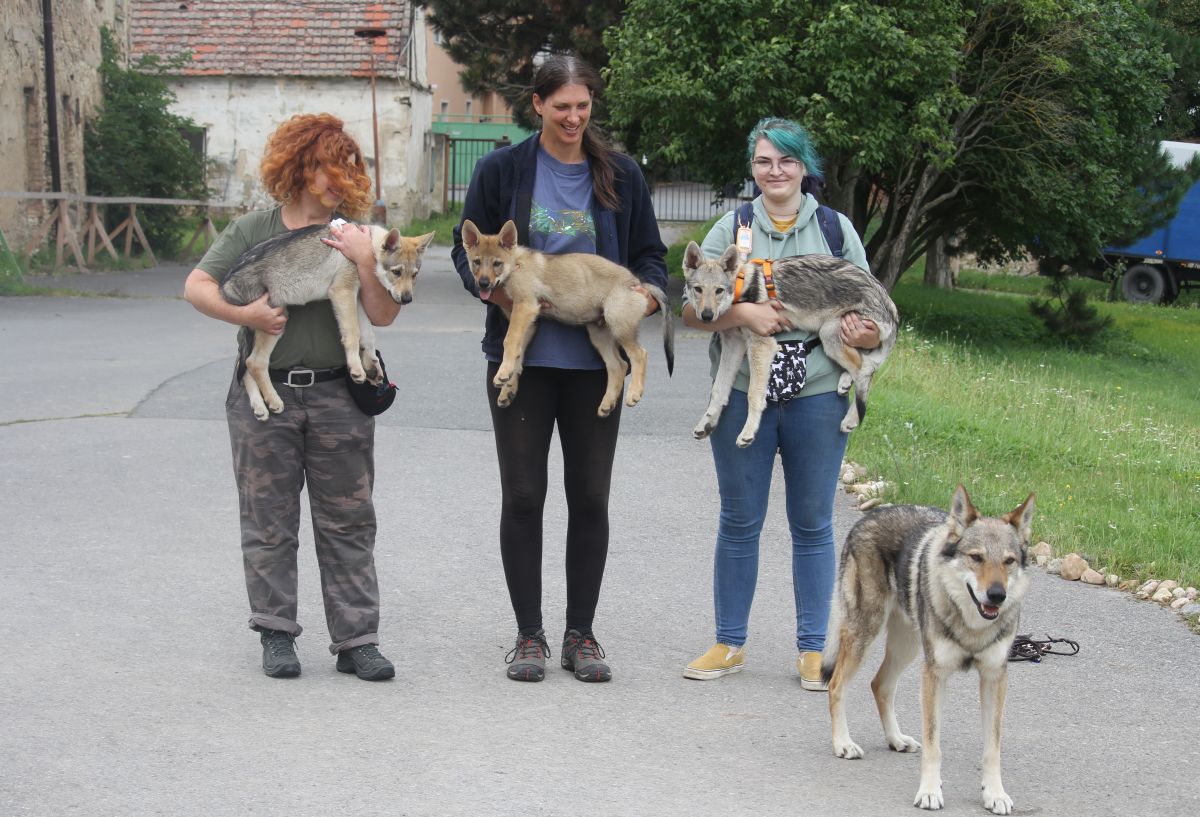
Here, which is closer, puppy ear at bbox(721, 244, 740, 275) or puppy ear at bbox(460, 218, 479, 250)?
puppy ear at bbox(460, 218, 479, 250)

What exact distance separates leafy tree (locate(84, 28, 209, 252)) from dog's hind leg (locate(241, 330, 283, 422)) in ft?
71.5

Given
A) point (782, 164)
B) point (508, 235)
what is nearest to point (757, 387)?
point (782, 164)

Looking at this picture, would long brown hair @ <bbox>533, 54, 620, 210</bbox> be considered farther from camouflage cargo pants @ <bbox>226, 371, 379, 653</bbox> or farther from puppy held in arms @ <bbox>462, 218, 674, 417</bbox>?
camouflage cargo pants @ <bbox>226, 371, 379, 653</bbox>

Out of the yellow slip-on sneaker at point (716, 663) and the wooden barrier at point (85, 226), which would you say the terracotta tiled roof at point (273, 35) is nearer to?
the wooden barrier at point (85, 226)

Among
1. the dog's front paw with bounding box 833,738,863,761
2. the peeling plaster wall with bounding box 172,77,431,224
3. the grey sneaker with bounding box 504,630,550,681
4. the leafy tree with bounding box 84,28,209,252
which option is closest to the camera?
the dog's front paw with bounding box 833,738,863,761

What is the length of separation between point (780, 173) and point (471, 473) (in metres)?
4.39

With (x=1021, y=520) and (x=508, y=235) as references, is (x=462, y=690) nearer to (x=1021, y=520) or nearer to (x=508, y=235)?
(x=508, y=235)

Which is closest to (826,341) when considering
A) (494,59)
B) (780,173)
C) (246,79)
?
(780,173)

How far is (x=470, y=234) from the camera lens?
16.6 feet

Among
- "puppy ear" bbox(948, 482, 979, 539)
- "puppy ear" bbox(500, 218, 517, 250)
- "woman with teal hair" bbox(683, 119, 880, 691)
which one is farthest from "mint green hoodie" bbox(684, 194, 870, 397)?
"puppy ear" bbox(948, 482, 979, 539)

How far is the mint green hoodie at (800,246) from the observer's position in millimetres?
5344

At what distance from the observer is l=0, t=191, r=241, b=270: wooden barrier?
21938 millimetres

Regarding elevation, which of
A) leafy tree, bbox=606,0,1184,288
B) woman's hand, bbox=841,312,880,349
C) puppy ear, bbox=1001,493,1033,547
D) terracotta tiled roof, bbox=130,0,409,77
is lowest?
puppy ear, bbox=1001,493,1033,547

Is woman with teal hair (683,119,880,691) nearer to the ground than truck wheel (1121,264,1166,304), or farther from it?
farther from it
